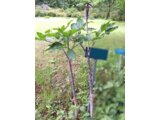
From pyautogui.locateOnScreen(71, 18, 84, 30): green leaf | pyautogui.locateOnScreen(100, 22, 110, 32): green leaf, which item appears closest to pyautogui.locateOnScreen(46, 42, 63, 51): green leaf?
pyautogui.locateOnScreen(71, 18, 84, 30): green leaf

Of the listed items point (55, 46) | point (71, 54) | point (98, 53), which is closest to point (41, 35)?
point (55, 46)

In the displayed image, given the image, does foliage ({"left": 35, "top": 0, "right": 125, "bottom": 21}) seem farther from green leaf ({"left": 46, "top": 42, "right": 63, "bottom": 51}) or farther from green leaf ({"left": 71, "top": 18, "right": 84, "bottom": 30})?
green leaf ({"left": 46, "top": 42, "right": 63, "bottom": 51})

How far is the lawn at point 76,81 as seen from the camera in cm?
248

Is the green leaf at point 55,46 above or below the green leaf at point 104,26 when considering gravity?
below

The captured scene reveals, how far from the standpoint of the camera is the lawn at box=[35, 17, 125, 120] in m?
2.48

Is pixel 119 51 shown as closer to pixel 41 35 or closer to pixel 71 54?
pixel 71 54

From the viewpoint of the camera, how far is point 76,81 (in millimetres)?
2590

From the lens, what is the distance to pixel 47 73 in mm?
2600

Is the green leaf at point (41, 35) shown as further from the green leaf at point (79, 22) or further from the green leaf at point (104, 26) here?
the green leaf at point (104, 26)

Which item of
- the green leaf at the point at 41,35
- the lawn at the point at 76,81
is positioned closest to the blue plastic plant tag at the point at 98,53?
the lawn at the point at 76,81

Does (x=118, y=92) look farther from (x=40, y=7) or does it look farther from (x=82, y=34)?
(x=40, y=7)

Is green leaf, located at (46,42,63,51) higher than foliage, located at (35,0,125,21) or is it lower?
lower
